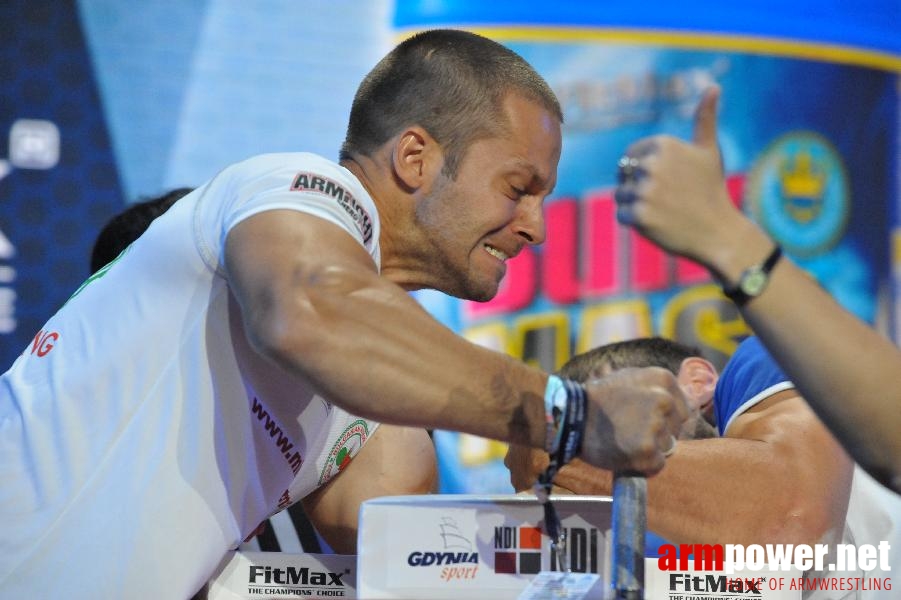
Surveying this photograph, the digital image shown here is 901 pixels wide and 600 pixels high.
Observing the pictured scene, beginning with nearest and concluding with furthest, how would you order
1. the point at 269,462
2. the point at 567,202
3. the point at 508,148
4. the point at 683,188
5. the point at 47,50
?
the point at 683,188, the point at 269,462, the point at 508,148, the point at 47,50, the point at 567,202

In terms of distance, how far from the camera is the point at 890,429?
1115mm

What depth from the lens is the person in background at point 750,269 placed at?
1.06m

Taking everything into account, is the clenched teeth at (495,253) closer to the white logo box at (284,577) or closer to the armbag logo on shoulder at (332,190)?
the armbag logo on shoulder at (332,190)

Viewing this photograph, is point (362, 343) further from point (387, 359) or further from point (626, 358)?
point (626, 358)

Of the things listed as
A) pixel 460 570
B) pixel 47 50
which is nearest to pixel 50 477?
pixel 460 570

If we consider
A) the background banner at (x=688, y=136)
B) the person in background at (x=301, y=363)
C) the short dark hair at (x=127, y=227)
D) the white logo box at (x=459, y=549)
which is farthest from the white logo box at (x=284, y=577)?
the background banner at (x=688, y=136)

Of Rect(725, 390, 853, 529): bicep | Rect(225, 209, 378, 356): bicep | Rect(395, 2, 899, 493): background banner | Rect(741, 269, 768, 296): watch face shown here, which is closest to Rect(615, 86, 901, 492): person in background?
Rect(741, 269, 768, 296): watch face

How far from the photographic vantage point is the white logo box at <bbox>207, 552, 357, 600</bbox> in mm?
1549

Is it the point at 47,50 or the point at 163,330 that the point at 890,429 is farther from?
the point at 47,50

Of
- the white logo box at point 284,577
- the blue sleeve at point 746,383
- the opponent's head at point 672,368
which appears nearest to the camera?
the white logo box at point 284,577

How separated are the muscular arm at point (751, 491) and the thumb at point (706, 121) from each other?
877mm

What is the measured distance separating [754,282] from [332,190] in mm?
560

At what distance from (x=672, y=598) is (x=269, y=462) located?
644 millimetres

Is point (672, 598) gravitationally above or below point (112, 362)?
below
